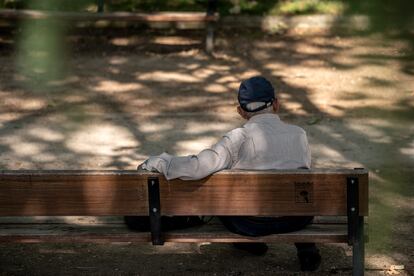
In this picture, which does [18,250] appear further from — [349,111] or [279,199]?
[349,111]

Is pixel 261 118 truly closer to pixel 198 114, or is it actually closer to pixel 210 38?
pixel 198 114

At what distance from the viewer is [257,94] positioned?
4992 mm

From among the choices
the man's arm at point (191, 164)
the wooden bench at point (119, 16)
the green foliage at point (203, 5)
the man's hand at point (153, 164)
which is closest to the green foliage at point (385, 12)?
the green foliage at point (203, 5)

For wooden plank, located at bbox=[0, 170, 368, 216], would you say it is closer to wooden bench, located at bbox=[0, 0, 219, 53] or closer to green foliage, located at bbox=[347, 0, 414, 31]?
wooden bench, located at bbox=[0, 0, 219, 53]

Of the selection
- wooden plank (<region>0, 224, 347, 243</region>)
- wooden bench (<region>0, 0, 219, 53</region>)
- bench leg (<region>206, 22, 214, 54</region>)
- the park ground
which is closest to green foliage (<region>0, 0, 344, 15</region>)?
the park ground

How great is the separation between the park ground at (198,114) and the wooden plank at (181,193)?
865mm

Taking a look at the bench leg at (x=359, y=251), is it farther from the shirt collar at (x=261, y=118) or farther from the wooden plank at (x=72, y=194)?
the wooden plank at (x=72, y=194)

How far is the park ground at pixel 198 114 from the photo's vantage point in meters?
5.74

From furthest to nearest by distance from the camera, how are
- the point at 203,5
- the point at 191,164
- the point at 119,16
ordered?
the point at 203,5 < the point at 119,16 < the point at 191,164

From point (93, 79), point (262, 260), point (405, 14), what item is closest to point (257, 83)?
point (262, 260)

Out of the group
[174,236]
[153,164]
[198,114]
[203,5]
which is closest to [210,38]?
[203,5]

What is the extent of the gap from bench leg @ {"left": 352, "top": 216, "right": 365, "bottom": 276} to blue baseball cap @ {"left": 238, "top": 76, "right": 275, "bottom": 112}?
782 mm

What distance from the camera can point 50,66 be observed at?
1156cm

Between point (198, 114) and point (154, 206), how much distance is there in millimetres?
4640
